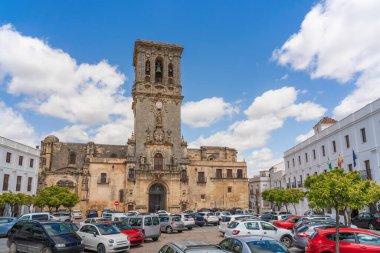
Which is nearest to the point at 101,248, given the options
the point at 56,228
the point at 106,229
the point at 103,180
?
the point at 106,229

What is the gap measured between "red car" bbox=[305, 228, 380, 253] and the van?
391 inches

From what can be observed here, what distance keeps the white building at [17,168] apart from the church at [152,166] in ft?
23.7

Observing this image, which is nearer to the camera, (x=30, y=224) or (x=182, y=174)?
(x=30, y=224)

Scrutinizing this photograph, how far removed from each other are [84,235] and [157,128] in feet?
103

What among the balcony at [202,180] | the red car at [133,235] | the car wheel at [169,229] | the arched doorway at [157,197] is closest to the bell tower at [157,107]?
the arched doorway at [157,197]

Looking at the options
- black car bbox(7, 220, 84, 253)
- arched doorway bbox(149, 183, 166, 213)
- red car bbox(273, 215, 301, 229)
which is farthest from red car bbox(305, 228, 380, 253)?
arched doorway bbox(149, 183, 166, 213)

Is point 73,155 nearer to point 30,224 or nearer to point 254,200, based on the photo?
point 254,200

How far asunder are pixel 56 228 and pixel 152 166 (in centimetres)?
3119

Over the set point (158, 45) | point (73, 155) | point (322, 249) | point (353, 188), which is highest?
point (158, 45)

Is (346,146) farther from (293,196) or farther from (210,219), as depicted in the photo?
Result: (210,219)

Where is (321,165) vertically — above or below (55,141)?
below

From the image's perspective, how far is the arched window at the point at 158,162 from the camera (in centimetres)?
4491

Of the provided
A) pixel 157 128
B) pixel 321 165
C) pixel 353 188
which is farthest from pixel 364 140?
pixel 157 128

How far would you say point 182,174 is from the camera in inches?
1764
